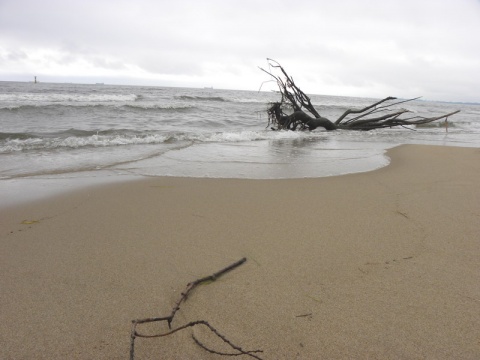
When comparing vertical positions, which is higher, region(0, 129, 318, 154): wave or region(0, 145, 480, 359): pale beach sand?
region(0, 129, 318, 154): wave

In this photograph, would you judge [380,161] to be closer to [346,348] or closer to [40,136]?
[346,348]

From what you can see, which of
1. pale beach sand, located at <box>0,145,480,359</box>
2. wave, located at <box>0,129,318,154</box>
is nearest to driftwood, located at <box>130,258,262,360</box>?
pale beach sand, located at <box>0,145,480,359</box>

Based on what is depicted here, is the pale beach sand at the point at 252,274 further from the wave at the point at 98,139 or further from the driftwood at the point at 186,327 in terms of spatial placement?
the wave at the point at 98,139

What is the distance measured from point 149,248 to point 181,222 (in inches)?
19.7

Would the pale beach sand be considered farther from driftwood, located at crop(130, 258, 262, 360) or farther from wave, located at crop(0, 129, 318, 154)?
wave, located at crop(0, 129, 318, 154)

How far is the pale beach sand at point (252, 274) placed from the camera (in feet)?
4.62

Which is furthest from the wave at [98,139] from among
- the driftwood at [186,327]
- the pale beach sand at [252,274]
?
the driftwood at [186,327]

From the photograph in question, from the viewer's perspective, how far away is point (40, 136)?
8219mm

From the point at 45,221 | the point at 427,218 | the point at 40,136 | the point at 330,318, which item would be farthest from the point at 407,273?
the point at 40,136

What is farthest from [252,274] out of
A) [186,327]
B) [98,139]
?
[98,139]

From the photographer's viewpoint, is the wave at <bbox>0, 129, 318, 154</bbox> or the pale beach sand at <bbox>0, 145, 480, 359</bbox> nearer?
the pale beach sand at <bbox>0, 145, 480, 359</bbox>

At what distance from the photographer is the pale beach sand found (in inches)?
55.5

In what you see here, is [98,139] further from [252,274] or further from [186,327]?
[186,327]

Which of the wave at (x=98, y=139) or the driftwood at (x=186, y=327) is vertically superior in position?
the wave at (x=98, y=139)
